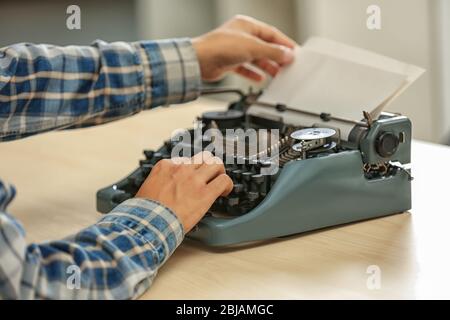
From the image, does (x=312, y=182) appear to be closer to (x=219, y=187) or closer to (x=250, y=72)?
(x=219, y=187)

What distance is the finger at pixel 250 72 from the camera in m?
2.12

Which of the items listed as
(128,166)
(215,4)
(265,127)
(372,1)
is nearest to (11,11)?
(215,4)

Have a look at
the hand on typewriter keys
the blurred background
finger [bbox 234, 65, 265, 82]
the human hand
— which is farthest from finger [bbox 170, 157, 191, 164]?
the blurred background

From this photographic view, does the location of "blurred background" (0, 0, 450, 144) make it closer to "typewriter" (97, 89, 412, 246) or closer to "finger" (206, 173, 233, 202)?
"typewriter" (97, 89, 412, 246)

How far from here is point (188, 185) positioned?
1.43 metres

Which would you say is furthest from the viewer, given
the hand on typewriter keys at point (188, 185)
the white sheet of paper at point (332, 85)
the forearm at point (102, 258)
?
the white sheet of paper at point (332, 85)

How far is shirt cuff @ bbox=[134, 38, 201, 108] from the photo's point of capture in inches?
Result: 75.1

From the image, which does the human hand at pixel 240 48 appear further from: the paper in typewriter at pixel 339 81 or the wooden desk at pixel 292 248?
the wooden desk at pixel 292 248

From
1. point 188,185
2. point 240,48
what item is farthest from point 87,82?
point 188,185

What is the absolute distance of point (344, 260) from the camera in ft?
4.53

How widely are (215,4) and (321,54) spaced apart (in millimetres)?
2596

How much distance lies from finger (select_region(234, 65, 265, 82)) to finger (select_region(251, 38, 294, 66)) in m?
0.14

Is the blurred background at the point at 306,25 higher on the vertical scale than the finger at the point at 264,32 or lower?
lower

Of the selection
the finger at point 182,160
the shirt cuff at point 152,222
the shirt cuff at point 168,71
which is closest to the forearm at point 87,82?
the shirt cuff at point 168,71
